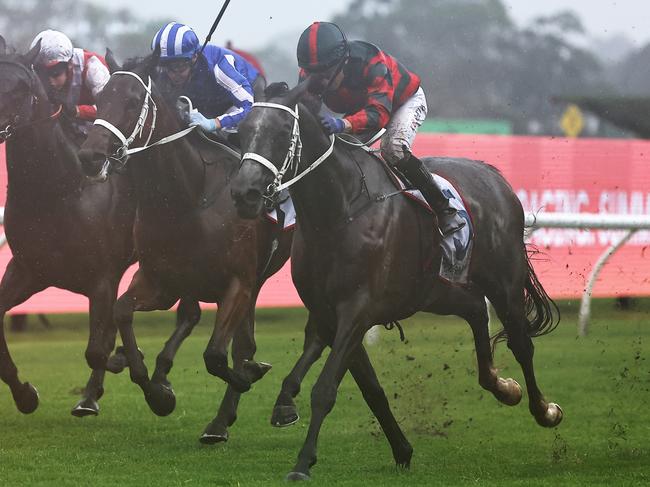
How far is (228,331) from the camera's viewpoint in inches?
220

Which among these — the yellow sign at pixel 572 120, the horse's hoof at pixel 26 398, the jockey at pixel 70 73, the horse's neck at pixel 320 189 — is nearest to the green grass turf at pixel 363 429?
the horse's hoof at pixel 26 398

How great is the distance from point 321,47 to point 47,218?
1.69 m

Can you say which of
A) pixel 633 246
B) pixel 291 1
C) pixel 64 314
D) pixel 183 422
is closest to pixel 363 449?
pixel 183 422

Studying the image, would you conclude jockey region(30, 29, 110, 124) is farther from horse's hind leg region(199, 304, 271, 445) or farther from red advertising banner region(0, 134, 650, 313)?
red advertising banner region(0, 134, 650, 313)

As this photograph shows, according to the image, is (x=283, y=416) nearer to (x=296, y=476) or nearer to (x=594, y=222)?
(x=296, y=476)

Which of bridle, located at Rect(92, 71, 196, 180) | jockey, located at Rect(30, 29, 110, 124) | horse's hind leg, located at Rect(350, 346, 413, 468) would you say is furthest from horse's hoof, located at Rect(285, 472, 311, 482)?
jockey, located at Rect(30, 29, 110, 124)

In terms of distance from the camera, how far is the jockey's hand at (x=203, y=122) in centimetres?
579

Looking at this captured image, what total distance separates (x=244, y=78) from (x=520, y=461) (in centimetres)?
226

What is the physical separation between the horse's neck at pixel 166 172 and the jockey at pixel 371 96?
73 centimetres

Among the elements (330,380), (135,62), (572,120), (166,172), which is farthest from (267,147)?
(572,120)

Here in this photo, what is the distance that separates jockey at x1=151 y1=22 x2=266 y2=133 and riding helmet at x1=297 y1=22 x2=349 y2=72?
2.74 feet

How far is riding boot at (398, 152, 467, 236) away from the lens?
5465 mm

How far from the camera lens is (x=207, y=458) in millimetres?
5504

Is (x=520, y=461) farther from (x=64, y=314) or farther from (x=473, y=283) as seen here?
(x=64, y=314)
